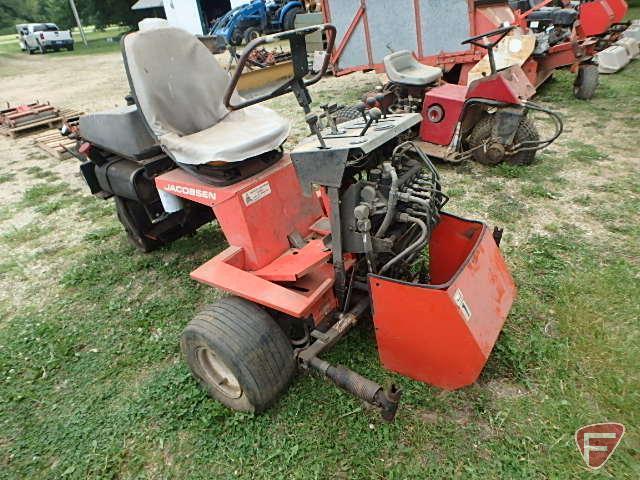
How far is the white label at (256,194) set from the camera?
93.4 inches

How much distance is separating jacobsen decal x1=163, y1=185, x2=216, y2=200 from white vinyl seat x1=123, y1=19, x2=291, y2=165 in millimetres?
162

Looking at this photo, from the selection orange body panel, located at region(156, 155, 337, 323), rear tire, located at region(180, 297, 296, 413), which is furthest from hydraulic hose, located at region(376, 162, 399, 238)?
rear tire, located at region(180, 297, 296, 413)

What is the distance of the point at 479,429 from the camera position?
2020mm

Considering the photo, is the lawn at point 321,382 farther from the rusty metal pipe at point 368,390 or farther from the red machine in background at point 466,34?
the red machine in background at point 466,34

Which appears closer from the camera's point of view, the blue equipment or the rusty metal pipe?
the rusty metal pipe

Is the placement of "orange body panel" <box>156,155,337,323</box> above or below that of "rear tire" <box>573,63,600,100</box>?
above

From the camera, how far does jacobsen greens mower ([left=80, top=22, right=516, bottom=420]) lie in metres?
1.90

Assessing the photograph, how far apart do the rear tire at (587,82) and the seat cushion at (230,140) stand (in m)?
5.43

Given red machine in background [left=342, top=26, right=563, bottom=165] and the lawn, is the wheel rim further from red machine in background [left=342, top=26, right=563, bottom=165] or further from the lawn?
red machine in background [left=342, top=26, right=563, bottom=165]

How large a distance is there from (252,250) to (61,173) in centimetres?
473

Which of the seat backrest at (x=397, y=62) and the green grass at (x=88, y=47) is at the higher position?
the green grass at (x=88, y=47)

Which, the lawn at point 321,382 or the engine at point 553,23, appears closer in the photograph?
the lawn at point 321,382

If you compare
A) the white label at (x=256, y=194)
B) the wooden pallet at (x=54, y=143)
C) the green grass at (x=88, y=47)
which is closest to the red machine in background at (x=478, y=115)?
the white label at (x=256, y=194)

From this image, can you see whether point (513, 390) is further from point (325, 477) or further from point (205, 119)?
point (205, 119)
